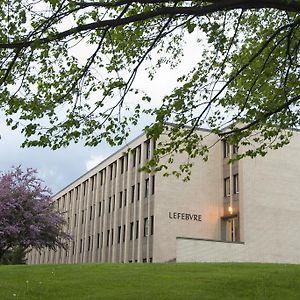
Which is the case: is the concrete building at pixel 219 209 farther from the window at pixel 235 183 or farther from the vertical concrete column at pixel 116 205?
the vertical concrete column at pixel 116 205

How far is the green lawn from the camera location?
1306 centimetres

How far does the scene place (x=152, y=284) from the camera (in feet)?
47.2

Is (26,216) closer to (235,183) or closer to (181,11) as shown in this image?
(235,183)

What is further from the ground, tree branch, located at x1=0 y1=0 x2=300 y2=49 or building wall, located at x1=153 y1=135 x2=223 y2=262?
building wall, located at x1=153 y1=135 x2=223 y2=262

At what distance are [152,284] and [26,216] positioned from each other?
30018 millimetres

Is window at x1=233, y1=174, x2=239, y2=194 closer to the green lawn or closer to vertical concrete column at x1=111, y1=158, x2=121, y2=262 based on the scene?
vertical concrete column at x1=111, y1=158, x2=121, y2=262

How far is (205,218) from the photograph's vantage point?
47375 millimetres

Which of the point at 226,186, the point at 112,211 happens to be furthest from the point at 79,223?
the point at 226,186

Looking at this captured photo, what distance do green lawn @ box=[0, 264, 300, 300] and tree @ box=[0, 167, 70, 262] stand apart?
24.7m

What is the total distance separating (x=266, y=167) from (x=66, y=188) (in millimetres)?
35380

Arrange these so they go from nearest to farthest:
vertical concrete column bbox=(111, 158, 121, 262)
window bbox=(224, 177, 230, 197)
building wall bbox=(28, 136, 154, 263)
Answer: window bbox=(224, 177, 230, 197) → building wall bbox=(28, 136, 154, 263) → vertical concrete column bbox=(111, 158, 121, 262)

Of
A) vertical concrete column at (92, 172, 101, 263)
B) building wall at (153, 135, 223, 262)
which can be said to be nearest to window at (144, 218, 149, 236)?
building wall at (153, 135, 223, 262)

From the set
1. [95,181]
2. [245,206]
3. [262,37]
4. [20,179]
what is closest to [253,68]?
[262,37]

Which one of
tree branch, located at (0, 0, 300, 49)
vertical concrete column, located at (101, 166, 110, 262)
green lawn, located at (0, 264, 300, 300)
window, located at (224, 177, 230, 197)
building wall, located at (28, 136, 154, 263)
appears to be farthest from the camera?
vertical concrete column, located at (101, 166, 110, 262)
